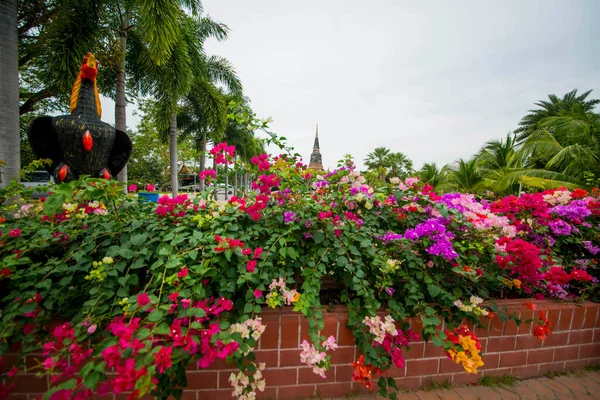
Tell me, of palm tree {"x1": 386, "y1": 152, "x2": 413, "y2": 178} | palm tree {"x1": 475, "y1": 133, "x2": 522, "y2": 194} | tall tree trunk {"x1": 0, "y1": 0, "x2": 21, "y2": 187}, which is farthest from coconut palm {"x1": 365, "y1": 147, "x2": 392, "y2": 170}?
tall tree trunk {"x1": 0, "y1": 0, "x2": 21, "y2": 187}

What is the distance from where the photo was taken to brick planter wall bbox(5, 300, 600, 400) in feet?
4.45

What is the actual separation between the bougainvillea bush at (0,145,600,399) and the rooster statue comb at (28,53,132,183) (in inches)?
43.8

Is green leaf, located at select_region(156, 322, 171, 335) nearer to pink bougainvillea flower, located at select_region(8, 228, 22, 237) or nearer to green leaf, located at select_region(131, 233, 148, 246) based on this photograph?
green leaf, located at select_region(131, 233, 148, 246)

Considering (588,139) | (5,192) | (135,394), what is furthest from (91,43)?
(588,139)

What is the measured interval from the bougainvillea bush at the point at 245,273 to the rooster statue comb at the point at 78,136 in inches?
43.8

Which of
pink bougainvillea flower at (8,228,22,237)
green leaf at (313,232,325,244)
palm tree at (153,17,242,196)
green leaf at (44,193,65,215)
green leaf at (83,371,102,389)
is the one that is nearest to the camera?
green leaf at (83,371,102,389)

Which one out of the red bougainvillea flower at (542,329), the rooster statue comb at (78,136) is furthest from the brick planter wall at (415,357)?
the rooster statue comb at (78,136)

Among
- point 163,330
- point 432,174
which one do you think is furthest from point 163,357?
point 432,174

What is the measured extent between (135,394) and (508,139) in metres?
19.9

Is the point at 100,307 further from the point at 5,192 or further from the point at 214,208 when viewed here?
the point at 5,192

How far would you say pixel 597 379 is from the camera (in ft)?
5.64

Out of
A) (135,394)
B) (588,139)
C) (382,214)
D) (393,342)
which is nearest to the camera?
(135,394)

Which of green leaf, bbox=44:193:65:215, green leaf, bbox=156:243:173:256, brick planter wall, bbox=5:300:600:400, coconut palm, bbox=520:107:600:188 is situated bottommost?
brick planter wall, bbox=5:300:600:400

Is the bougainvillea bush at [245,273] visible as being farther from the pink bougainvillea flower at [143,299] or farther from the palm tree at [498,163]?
the palm tree at [498,163]
